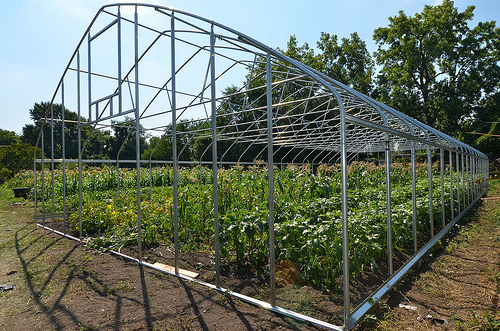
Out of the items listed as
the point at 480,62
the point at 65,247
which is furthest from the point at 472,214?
the point at 480,62

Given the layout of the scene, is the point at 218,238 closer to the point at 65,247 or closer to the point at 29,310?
the point at 29,310

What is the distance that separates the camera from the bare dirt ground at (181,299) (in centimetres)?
313

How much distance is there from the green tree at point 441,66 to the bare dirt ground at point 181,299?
921 inches

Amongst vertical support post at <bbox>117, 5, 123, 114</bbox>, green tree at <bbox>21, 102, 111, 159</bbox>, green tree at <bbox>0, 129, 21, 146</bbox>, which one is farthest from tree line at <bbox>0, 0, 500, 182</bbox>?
green tree at <bbox>0, 129, 21, 146</bbox>

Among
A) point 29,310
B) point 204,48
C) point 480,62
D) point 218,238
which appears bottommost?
point 29,310

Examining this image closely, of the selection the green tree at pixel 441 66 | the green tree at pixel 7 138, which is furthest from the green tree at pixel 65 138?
the green tree at pixel 441 66

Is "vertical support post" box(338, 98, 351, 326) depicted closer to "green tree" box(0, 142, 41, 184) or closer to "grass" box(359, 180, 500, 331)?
"grass" box(359, 180, 500, 331)

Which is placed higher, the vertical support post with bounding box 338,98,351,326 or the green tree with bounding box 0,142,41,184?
the green tree with bounding box 0,142,41,184

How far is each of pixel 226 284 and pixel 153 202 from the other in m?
4.37

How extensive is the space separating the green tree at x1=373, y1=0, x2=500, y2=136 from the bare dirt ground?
23.4 m

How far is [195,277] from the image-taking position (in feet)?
14.3

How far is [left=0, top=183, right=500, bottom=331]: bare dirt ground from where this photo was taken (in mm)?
3133

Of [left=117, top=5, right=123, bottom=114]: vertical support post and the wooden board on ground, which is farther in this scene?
[left=117, top=5, right=123, bottom=114]: vertical support post

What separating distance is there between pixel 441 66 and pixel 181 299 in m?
30.5
